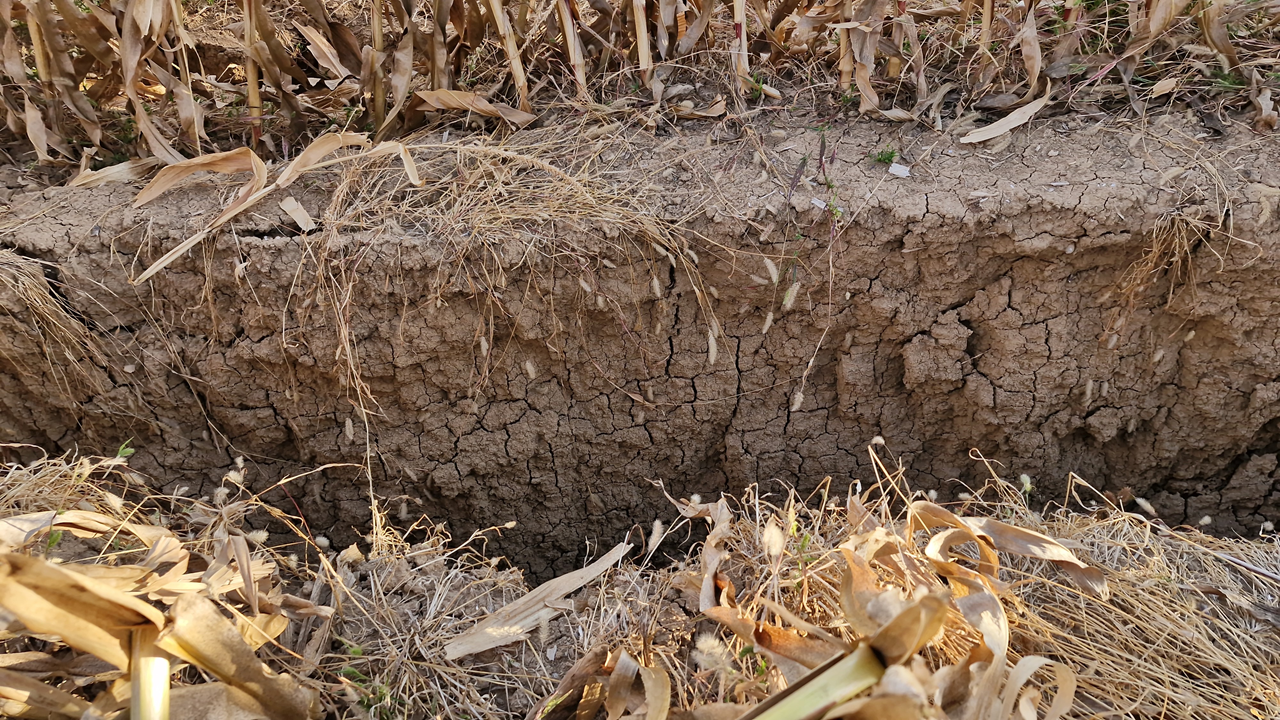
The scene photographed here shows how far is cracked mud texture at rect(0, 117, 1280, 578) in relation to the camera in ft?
7.29

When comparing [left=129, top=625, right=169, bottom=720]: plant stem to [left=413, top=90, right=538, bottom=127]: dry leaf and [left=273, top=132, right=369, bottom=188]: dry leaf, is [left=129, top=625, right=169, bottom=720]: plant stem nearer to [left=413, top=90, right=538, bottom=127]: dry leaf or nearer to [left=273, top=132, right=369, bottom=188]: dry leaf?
[left=273, top=132, right=369, bottom=188]: dry leaf

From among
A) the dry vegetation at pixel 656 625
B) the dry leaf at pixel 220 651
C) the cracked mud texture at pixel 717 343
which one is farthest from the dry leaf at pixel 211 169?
the dry leaf at pixel 220 651

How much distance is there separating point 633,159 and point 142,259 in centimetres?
138

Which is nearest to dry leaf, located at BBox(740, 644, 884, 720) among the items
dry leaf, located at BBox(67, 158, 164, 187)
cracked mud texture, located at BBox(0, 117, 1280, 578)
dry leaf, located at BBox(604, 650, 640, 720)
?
dry leaf, located at BBox(604, 650, 640, 720)

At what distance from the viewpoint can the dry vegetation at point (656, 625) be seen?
1209mm

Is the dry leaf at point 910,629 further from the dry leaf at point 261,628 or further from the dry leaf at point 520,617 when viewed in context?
the dry leaf at point 261,628

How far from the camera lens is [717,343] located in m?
2.45

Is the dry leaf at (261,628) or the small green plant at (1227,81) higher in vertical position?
the small green plant at (1227,81)

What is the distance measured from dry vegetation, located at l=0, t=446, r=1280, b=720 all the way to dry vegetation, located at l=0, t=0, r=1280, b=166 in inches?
45.1

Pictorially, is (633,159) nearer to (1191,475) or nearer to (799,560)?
(799,560)

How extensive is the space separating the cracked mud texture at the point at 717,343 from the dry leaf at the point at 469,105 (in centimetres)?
35

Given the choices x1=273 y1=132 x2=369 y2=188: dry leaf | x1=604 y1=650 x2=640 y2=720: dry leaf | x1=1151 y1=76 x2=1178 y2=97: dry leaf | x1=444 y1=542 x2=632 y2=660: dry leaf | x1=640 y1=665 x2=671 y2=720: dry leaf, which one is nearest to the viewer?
x1=640 y1=665 x2=671 y2=720: dry leaf

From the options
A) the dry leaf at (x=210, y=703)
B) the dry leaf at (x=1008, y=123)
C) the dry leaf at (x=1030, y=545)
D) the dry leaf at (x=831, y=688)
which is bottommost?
the dry leaf at (x=1030, y=545)

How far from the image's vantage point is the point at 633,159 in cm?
239
